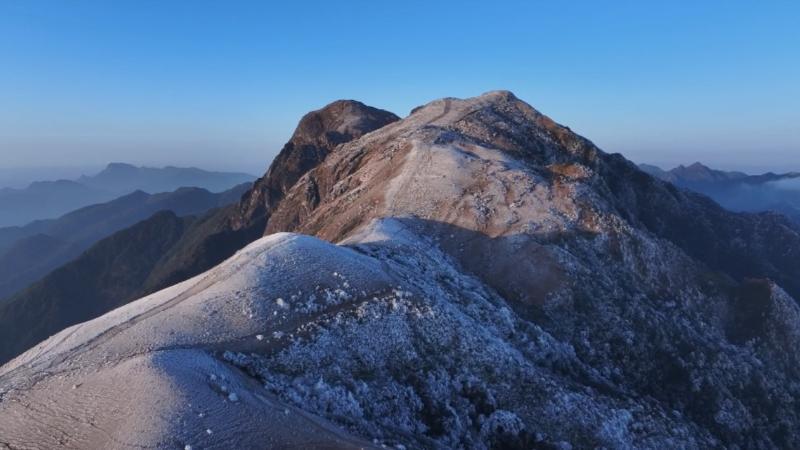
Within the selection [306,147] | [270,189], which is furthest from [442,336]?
[306,147]

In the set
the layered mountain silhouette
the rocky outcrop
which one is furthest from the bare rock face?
the layered mountain silhouette

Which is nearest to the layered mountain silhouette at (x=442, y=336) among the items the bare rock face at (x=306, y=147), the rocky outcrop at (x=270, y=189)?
the rocky outcrop at (x=270, y=189)

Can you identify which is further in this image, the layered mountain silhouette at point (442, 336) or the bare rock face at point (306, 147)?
the bare rock face at point (306, 147)

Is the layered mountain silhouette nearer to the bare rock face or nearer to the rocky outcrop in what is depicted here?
the rocky outcrop

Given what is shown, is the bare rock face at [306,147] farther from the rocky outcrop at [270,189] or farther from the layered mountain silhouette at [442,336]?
the layered mountain silhouette at [442,336]

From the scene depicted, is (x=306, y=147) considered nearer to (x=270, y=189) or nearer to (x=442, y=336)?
(x=270, y=189)

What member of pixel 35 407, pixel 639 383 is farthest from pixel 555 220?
pixel 35 407

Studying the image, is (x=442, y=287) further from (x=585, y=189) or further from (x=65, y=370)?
(x=585, y=189)

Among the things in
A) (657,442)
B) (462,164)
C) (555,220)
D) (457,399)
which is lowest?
(657,442)

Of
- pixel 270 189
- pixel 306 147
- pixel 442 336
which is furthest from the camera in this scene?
pixel 306 147
